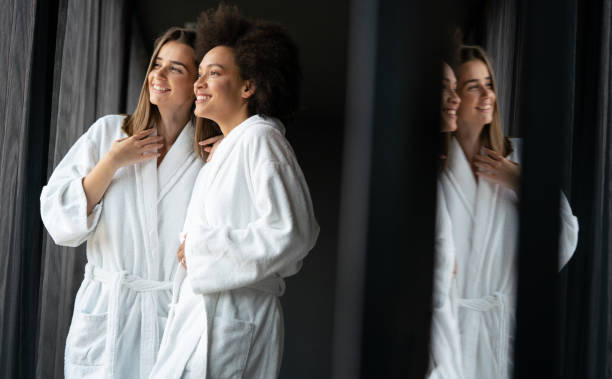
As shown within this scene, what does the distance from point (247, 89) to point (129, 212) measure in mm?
398

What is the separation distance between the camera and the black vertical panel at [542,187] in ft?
0.78

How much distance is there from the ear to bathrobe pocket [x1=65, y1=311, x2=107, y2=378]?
1.90 ft

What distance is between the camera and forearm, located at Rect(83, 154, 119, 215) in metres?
1.27

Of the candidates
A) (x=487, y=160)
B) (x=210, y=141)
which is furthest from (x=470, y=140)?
(x=210, y=141)

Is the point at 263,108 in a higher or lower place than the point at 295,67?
lower

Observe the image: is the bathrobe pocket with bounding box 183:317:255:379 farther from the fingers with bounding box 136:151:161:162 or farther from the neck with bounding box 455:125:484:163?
the neck with bounding box 455:125:484:163

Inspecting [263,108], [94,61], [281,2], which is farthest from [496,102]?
[281,2]

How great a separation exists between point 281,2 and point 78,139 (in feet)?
2.51

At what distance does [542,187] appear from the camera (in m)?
0.24

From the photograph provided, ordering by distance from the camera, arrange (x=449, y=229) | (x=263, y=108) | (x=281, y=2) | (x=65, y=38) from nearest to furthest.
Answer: (x=449, y=229) → (x=263, y=108) → (x=65, y=38) → (x=281, y=2)

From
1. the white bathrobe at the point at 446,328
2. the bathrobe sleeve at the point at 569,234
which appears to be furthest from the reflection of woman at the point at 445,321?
the bathrobe sleeve at the point at 569,234

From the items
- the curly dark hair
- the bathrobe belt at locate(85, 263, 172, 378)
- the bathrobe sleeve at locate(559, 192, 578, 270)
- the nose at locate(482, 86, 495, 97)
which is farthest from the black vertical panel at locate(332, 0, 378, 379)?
the bathrobe belt at locate(85, 263, 172, 378)

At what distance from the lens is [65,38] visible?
4.32ft

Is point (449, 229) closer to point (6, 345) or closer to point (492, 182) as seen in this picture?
point (492, 182)
